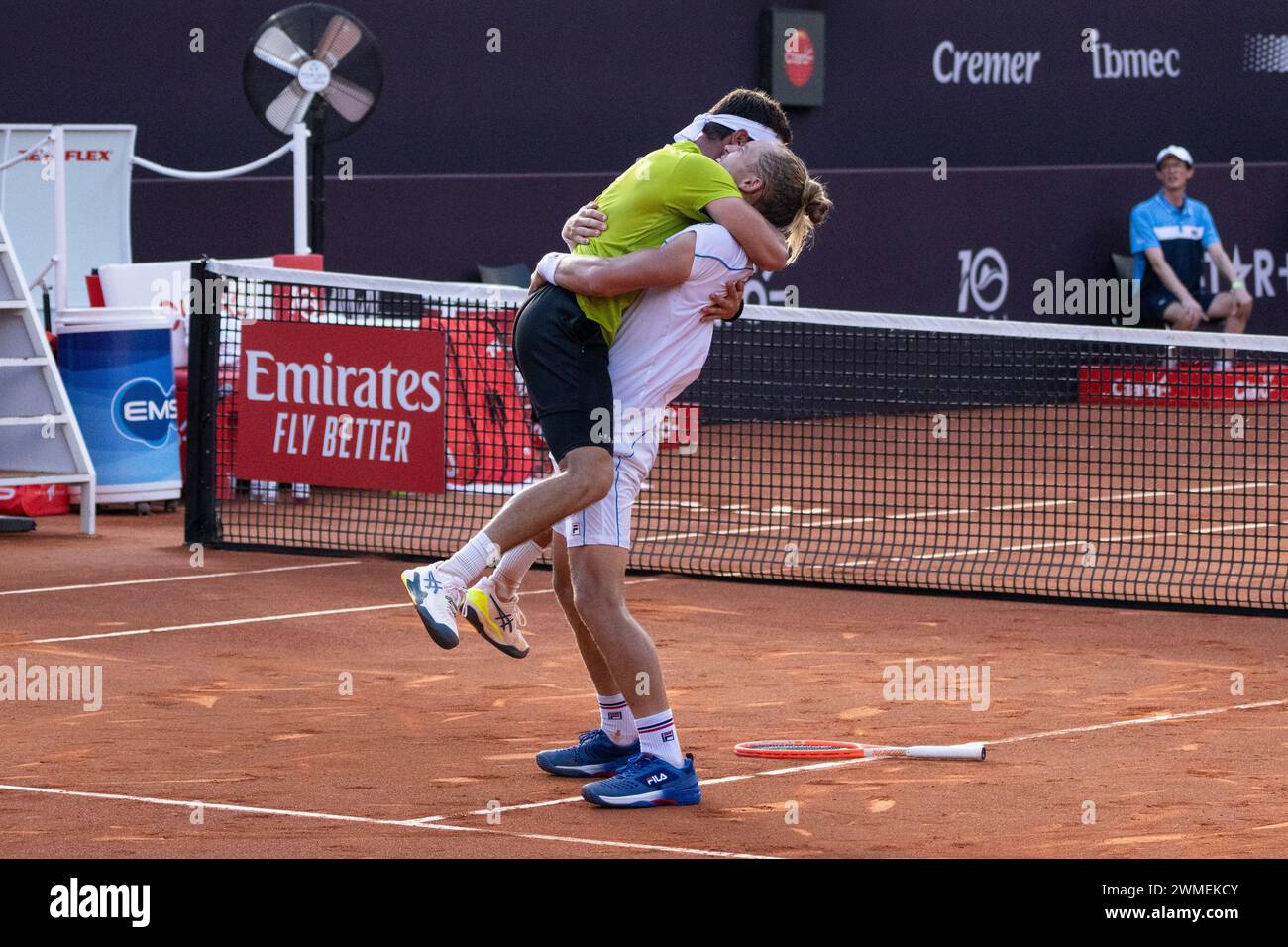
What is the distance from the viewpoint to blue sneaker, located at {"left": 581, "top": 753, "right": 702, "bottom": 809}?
5531 millimetres

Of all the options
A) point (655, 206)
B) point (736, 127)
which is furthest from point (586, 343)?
point (736, 127)

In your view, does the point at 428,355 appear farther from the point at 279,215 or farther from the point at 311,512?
the point at 279,215

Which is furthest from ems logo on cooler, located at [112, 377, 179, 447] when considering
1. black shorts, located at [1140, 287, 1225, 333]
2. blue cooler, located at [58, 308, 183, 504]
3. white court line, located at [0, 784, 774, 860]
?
black shorts, located at [1140, 287, 1225, 333]

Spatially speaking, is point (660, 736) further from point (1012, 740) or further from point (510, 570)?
point (1012, 740)

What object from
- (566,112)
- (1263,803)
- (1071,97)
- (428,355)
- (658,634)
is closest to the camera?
(1263,803)

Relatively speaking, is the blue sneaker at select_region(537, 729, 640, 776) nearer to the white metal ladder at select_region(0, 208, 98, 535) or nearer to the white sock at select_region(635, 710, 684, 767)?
the white sock at select_region(635, 710, 684, 767)

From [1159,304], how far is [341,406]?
28.6ft

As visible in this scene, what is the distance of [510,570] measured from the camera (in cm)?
581

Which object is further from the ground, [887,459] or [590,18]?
[590,18]

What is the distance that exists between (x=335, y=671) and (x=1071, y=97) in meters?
13.7

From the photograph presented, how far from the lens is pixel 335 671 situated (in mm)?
7508

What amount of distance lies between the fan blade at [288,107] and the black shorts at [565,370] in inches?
265

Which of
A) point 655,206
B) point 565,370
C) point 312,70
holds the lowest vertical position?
point 565,370
